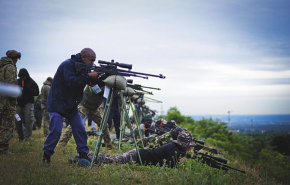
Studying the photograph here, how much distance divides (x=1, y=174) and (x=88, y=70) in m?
2.47

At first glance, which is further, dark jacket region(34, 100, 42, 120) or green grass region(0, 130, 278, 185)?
dark jacket region(34, 100, 42, 120)

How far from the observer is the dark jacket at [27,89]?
371 inches

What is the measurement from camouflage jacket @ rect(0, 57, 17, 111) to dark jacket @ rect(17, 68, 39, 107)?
2335mm

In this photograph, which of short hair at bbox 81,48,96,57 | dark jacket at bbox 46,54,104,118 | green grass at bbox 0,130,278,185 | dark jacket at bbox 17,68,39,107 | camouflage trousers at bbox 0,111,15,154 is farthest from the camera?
dark jacket at bbox 17,68,39,107

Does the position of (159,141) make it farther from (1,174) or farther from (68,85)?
(1,174)

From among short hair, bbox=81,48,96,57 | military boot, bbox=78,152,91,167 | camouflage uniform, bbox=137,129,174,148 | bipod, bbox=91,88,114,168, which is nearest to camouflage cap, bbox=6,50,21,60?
short hair, bbox=81,48,96,57

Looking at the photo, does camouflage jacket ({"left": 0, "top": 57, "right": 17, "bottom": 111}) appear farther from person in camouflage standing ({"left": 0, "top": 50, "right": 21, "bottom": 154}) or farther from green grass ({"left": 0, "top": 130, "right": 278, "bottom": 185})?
green grass ({"left": 0, "top": 130, "right": 278, "bottom": 185})

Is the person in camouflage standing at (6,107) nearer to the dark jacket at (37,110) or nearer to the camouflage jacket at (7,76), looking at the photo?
the camouflage jacket at (7,76)

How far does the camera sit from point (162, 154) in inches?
247

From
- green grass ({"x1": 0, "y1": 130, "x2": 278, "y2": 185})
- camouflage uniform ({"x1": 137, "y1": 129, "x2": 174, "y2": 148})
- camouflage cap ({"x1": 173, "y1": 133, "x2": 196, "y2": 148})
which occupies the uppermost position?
camouflage cap ({"x1": 173, "y1": 133, "x2": 196, "y2": 148})

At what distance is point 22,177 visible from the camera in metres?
4.62

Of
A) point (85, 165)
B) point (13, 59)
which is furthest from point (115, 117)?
point (85, 165)

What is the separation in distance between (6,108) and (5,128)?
1.67ft

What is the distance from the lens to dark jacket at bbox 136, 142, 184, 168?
243 inches
